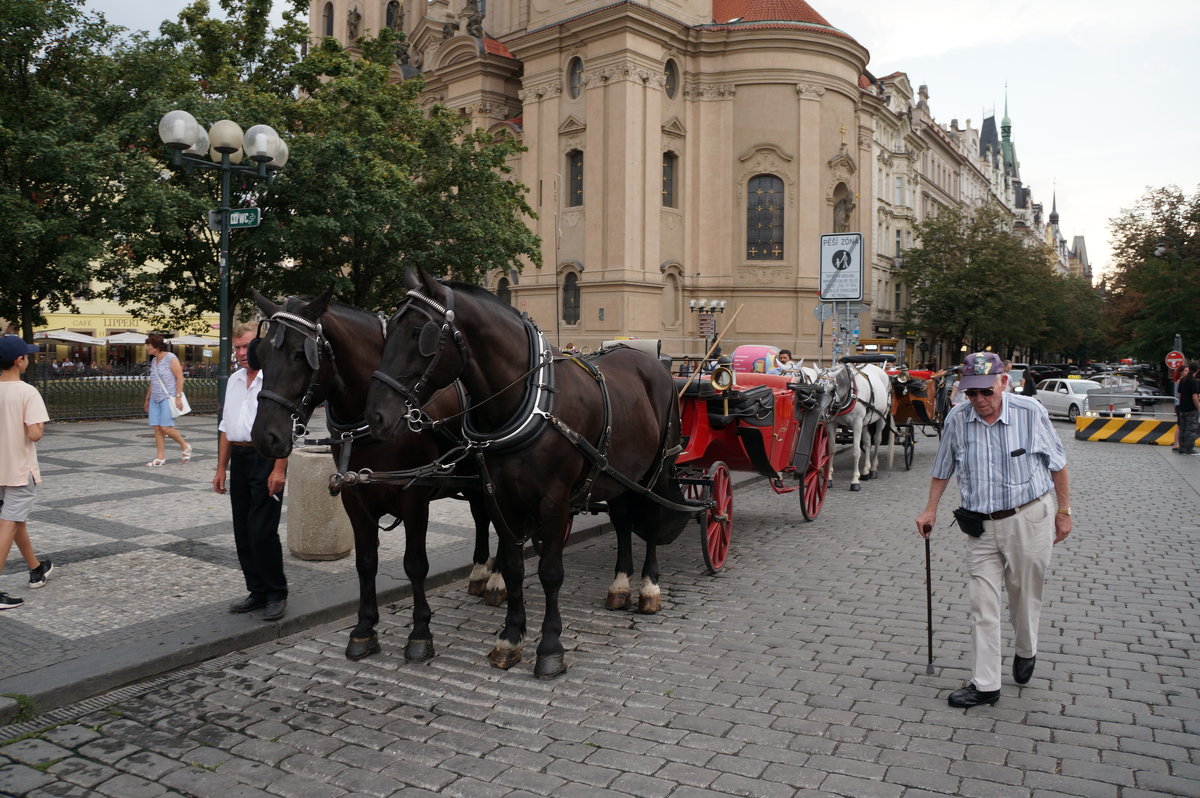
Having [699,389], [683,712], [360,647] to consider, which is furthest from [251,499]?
[699,389]

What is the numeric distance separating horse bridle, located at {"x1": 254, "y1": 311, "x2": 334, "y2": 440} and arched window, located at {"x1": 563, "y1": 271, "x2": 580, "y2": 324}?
3726 centimetres

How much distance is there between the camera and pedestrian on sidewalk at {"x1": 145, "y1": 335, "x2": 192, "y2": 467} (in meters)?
14.4

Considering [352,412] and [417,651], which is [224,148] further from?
[417,651]

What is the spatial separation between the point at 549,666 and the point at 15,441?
4.17m

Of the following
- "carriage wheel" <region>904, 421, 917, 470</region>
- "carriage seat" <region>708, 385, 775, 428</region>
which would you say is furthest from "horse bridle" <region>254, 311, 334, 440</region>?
"carriage wheel" <region>904, 421, 917, 470</region>

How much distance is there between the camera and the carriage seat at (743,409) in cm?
880

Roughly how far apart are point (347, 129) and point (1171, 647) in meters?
22.6

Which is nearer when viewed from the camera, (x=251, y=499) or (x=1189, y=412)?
(x=251, y=499)

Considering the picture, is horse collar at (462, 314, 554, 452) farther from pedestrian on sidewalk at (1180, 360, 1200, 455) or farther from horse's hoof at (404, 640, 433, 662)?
pedestrian on sidewalk at (1180, 360, 1200, 455)

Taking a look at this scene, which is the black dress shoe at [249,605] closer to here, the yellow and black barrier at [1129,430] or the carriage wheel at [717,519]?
the carriage wheel at [717,519]

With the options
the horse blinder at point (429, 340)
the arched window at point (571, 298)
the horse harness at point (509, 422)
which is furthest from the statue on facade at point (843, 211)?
the horse blinder at point (429, 340)

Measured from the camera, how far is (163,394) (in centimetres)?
1465

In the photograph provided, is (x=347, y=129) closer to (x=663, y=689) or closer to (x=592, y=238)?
(x=592, y=238)

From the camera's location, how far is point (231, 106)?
20.4 meters
